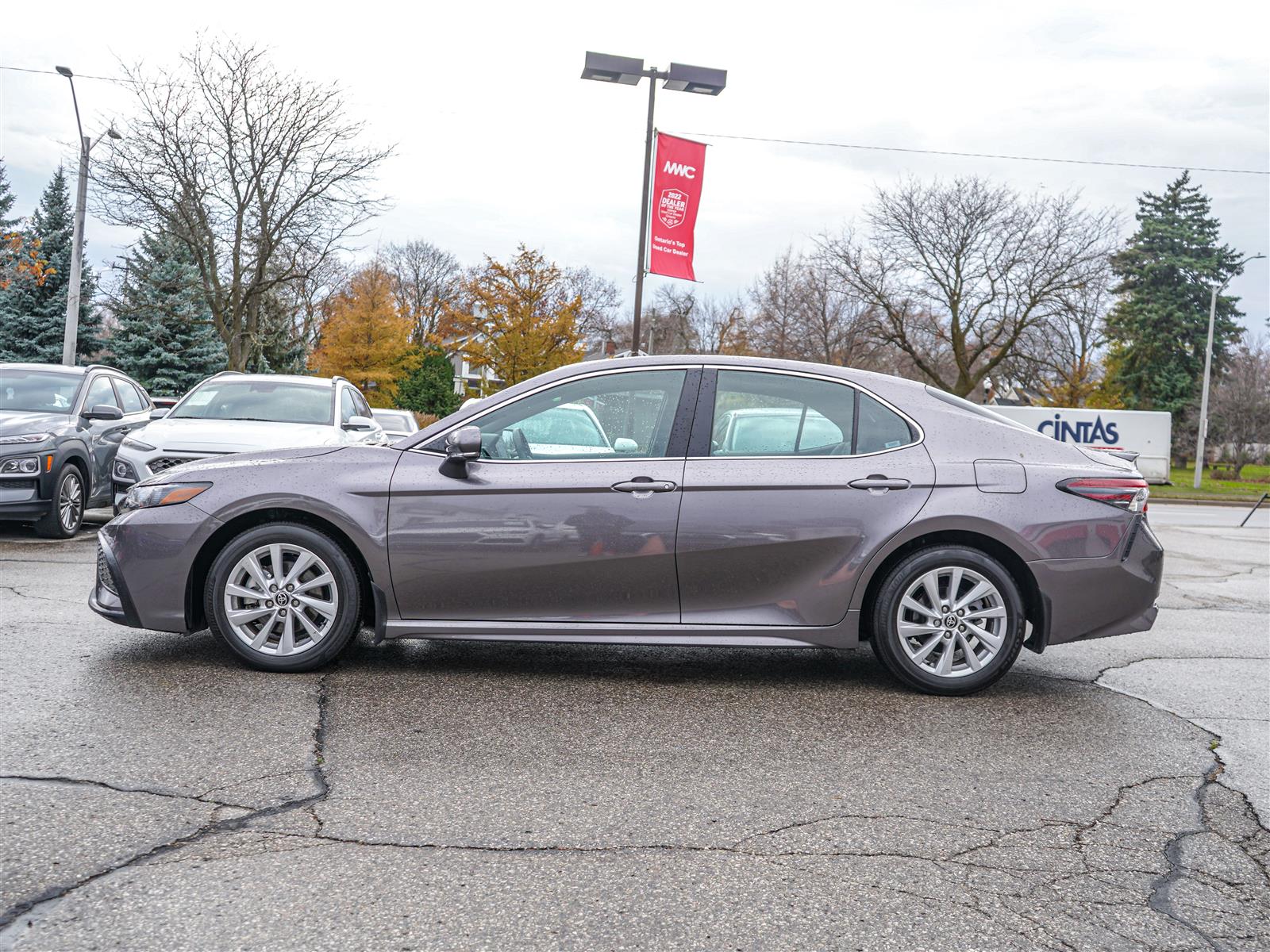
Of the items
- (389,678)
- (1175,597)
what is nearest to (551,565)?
(389,678)

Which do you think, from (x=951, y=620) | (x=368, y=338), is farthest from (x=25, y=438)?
(x=368, y=338)

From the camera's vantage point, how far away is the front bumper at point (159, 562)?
532 centimetres

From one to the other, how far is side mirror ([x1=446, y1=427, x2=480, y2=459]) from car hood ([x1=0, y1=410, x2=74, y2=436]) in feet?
22.3

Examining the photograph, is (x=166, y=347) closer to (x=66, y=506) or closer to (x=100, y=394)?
(x=100, y=394)

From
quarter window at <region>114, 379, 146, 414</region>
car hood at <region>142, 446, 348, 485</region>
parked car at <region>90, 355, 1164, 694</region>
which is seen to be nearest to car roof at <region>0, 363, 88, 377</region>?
quarter window at <region>114, 379, 146, 414</region>

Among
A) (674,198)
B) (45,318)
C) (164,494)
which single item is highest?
(674,198)

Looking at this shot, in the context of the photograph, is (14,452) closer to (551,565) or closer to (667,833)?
(551,565)

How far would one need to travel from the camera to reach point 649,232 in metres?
18.0

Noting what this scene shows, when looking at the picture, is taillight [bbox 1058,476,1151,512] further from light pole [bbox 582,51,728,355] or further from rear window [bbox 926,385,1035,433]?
light pole [bbox 582,51,728,355]

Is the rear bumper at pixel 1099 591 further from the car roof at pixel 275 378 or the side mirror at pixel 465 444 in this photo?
the car roof at pixel 275 378

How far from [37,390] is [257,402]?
228 cm

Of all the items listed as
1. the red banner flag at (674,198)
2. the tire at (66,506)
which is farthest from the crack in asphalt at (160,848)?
the red banner flag at (674,198)

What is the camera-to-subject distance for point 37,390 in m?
11.3

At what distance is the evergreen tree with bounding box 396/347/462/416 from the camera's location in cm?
7044
